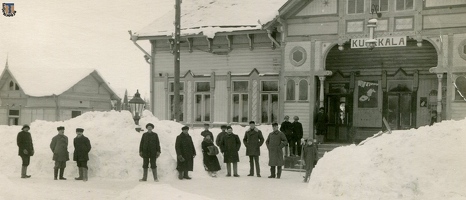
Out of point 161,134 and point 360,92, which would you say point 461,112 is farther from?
point 161,134

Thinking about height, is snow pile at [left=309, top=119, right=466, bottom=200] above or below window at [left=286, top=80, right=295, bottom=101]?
below

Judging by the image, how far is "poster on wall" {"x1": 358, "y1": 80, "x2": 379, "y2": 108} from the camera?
71.4 ft

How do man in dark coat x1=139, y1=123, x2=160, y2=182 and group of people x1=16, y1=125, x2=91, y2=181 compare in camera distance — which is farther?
group of people x1=16, y1=125, x2=91, y2=181

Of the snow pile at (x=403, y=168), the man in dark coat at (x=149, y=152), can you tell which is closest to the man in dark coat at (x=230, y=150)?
the man in dark coat at (x=149, y=152)

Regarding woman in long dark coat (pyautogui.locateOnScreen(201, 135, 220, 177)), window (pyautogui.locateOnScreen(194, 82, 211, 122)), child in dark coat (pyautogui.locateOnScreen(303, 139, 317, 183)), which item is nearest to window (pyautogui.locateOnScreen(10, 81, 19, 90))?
window (pyautogui.locateOnScreen(194, 82, 211, 122))

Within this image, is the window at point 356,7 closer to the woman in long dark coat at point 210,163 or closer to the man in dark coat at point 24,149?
the woman in long dark coat at point 210,163

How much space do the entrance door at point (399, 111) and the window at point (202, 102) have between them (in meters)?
7.53

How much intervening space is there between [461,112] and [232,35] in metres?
9.34

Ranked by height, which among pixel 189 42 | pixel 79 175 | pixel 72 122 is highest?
pixel 189 42

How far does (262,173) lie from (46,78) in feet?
86.5

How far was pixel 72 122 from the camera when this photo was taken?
17.8m

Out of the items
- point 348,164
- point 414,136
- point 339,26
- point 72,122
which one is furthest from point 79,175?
point 339,26

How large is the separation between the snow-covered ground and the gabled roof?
64.5 ft

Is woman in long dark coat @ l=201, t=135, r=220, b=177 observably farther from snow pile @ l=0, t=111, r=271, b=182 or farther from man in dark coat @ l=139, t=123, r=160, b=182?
man in dark coat @ l=139, t=123, r=160, b=182
